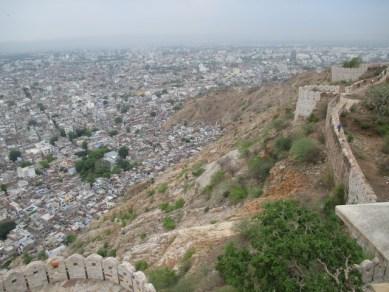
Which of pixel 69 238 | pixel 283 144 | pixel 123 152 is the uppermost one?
pixel 283 144

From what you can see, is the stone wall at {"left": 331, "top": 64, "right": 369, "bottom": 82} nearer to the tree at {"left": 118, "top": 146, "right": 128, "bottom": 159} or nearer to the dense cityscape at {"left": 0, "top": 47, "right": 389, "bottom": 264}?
the dense cityscape at {"left": 0, "top": 47, "right": 389, "bottom": 264}

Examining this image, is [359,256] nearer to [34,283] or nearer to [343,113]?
[34,283]

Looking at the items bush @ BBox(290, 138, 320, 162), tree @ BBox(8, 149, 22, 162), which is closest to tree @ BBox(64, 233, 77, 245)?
bush @ BBox(290, 138, 320, 162)

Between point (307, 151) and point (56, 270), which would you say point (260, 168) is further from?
point (56, 270)

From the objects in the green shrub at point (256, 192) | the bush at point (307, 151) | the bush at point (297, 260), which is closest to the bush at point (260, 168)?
the green shrub at point (256, 192)

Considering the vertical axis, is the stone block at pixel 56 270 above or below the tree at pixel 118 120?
above

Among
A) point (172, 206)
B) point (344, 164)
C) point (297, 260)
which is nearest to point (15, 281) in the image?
point (297, 260)

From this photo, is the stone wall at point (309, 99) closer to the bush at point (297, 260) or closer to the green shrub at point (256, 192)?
the green shrub at point (256, 192)
